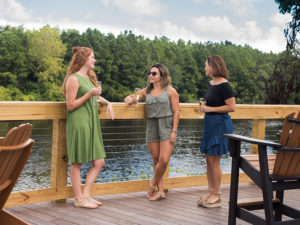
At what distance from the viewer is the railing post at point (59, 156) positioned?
167 inches

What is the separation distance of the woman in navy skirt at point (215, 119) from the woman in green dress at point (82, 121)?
3.41ft

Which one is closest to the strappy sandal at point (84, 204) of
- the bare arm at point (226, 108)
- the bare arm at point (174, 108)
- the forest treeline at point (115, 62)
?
the bare arm at point (174, 108)

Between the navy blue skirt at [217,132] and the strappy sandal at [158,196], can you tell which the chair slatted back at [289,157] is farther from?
the strappy sandal at [158,196]

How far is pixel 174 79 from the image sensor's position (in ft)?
246

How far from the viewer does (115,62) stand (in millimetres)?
71688

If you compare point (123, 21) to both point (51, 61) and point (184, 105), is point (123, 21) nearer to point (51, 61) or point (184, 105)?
point (51, 61)

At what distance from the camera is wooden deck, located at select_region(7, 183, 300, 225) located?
3.75 m

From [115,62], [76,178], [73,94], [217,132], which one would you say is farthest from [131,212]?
[115,62]

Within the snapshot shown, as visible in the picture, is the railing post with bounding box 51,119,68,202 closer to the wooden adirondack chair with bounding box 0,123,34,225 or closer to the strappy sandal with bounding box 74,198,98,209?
the strappy sandal with bounding box 74,198,98,209

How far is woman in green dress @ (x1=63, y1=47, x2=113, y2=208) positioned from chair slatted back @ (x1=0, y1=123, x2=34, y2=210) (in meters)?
1.34

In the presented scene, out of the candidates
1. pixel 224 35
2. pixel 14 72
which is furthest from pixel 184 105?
pixel 224 35

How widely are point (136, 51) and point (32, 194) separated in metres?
73.7

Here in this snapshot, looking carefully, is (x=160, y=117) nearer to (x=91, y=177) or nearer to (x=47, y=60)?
(x=91, y=177)

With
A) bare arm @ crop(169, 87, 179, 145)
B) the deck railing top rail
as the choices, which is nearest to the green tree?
the deck railing top rail
